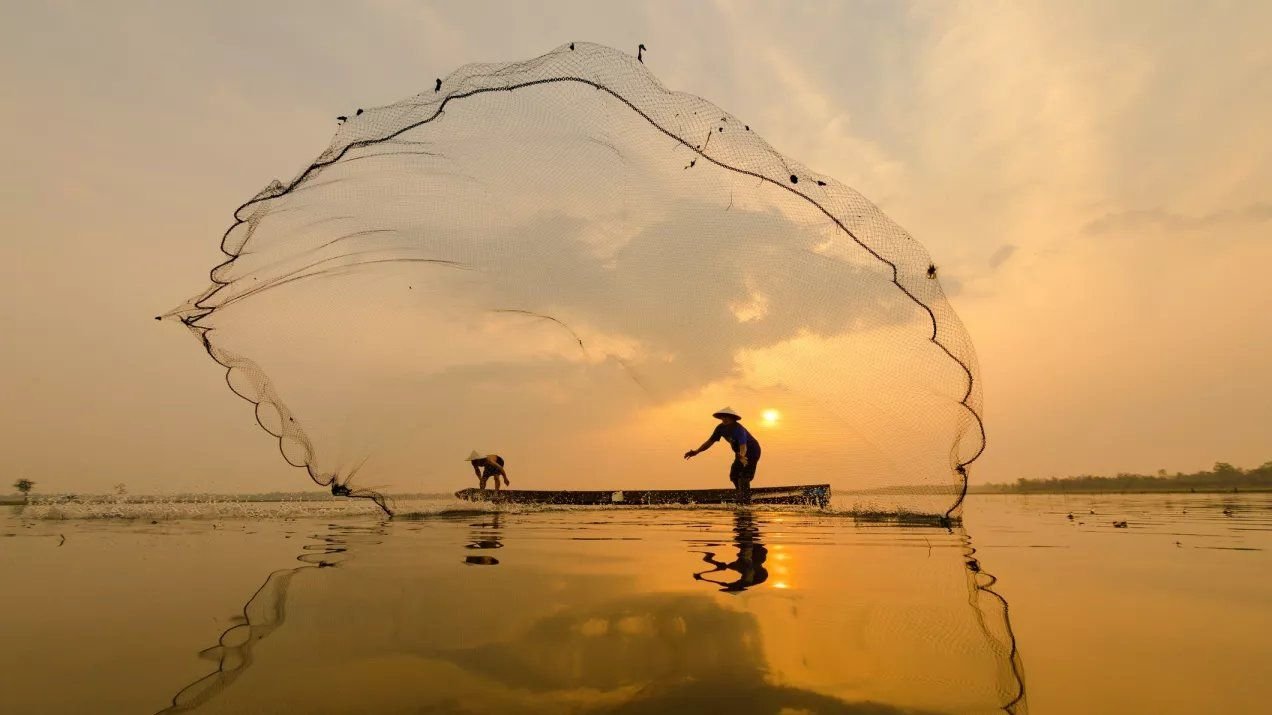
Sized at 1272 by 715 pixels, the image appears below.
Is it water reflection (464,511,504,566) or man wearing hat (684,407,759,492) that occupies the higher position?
man wearing hat (684,407,759,492)

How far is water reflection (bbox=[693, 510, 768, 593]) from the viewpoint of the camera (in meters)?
5.34

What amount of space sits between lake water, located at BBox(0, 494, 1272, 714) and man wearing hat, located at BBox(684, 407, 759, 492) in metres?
9.41

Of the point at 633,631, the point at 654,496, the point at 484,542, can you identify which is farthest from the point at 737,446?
the point at 633,631

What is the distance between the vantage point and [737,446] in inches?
693

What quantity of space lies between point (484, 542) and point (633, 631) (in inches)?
210

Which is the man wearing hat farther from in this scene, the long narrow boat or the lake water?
the lake water

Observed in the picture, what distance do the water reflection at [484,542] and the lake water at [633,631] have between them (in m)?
0.08

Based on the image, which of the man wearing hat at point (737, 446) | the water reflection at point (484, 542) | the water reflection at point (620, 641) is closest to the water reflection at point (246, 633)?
the water reflection at point (620, 641)

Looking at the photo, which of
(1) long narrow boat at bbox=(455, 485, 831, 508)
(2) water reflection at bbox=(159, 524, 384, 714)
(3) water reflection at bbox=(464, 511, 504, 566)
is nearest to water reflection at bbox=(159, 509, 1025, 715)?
(2) water reflection at bbox=(159, 524, 384, 714)

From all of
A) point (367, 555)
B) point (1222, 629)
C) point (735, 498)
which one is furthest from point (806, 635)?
point (735, 498)

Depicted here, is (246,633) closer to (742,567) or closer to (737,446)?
(742,567)

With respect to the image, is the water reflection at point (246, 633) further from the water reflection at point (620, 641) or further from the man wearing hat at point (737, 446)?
the man wearing hat at point (737, 446)

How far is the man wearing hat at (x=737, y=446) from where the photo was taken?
17.2 metres

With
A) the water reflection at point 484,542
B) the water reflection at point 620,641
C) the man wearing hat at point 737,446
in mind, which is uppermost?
the man wearing hat at point 737,446
